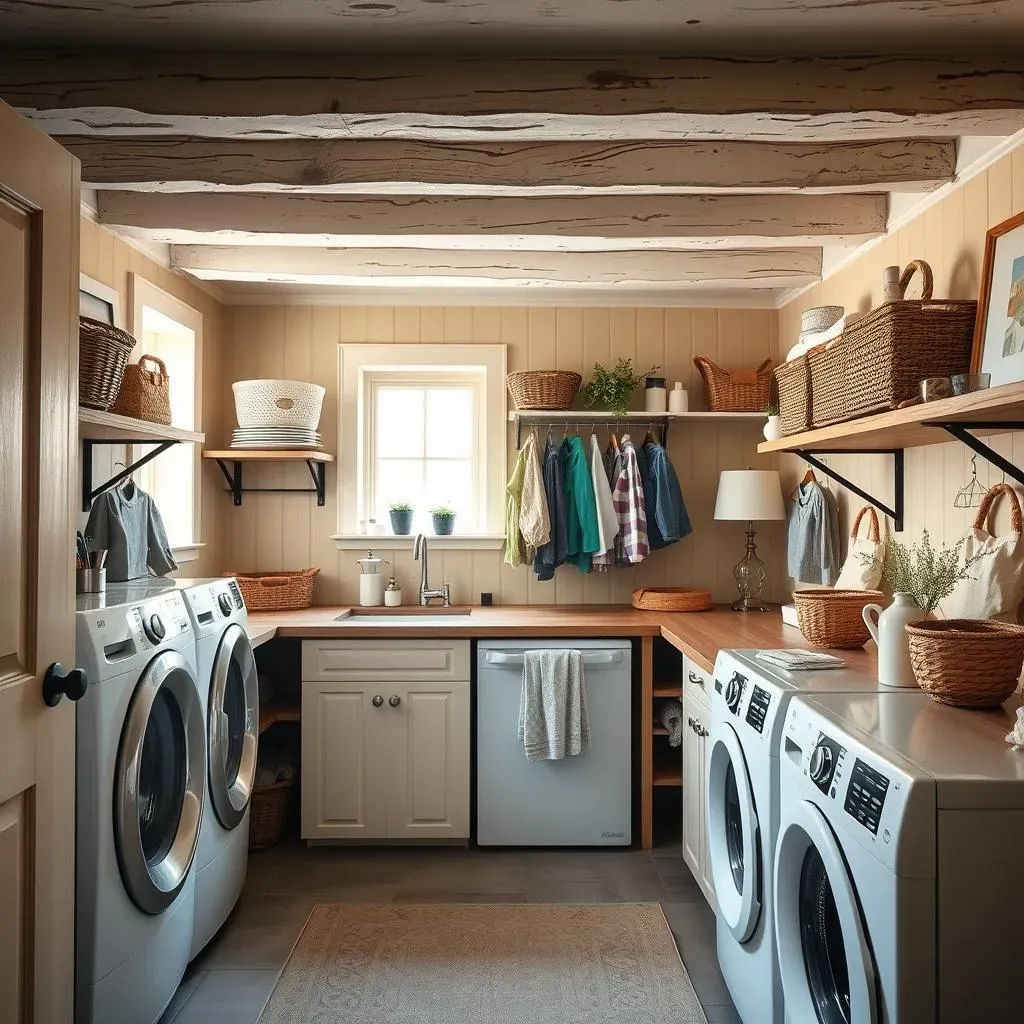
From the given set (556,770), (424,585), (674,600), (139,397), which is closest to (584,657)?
(556,770)

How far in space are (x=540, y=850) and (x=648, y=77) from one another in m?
2.63

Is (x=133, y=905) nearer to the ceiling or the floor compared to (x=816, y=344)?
nearer to the floor

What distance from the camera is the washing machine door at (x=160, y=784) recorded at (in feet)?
5.95

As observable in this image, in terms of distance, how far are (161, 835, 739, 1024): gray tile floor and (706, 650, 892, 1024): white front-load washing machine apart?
1.04ft

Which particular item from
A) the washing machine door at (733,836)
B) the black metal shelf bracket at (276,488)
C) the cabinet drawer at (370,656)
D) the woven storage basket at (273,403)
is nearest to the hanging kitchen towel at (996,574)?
the washing machine door at (733,836)

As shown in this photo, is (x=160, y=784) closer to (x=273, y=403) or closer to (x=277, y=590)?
(x=277, y=590)

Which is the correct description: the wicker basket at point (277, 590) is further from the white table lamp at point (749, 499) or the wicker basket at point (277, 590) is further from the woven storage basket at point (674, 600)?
the white table lamp at point (749, 499)

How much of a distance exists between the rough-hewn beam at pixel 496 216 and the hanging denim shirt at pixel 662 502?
1.09 m

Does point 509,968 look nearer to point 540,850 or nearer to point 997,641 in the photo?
point 540,850

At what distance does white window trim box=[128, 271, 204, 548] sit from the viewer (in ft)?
9.85

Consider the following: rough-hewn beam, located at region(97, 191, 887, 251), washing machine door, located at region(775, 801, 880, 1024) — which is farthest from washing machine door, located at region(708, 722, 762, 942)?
rough-hewn beam, located at region(97, 191, 887, 251)

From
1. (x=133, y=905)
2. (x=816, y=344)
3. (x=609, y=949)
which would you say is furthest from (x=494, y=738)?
(x=816, y=344)

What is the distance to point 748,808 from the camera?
1822 mm

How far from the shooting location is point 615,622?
10.5 feet
